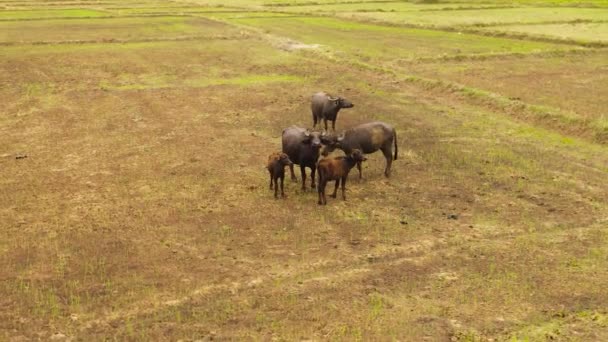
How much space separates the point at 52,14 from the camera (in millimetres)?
59344

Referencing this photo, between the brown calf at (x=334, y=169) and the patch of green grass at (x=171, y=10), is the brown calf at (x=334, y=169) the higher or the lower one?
the higher one

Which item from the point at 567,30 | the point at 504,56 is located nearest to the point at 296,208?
the point at 504,56

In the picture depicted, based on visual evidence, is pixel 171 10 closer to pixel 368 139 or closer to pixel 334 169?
pixel 368 139

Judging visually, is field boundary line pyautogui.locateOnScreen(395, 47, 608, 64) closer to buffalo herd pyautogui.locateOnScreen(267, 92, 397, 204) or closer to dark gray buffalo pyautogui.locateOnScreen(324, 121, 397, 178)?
buffalo herd pyautogui.locateOnScreen(267, 92, 397, 204)

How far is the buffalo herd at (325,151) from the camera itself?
46.2ft

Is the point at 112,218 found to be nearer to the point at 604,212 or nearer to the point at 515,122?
the point at 604,212

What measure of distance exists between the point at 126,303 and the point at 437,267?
17.1 ft

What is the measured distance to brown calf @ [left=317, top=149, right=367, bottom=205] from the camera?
13969 mm

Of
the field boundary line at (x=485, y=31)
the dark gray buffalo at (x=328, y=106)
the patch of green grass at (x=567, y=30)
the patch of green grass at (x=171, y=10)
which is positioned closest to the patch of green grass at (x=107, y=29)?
the patch of green grass at (x=171, y=10)

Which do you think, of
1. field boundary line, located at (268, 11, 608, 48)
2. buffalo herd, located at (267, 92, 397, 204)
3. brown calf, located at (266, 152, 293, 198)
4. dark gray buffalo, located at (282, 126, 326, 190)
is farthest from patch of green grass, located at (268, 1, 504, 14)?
brown calf, located at (266, 152, 293, 198)

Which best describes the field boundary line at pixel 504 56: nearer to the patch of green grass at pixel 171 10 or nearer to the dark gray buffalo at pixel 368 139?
the dark gray buffalo at pixel 368 139

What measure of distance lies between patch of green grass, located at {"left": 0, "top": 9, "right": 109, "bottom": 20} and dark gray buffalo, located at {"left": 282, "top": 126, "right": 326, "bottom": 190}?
1895 inches

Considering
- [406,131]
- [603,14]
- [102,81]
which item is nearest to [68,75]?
[102,81]

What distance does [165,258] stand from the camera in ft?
38.3
